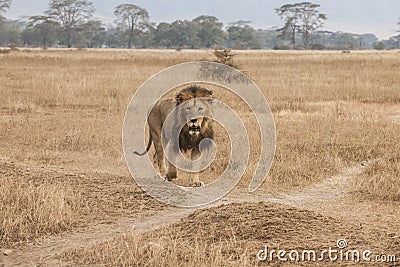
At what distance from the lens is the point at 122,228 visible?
624 cm

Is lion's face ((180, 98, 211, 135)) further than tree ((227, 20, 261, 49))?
No

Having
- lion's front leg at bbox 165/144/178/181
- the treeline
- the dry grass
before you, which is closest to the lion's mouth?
lion's front leg at bbox 165/144/178/181

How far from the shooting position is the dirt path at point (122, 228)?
550 centimetres

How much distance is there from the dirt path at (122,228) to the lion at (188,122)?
0.81m

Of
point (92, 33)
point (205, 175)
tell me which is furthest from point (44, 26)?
point (205, 175)

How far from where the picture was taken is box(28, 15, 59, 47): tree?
2788 inches

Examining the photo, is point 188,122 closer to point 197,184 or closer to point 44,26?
point 197,184

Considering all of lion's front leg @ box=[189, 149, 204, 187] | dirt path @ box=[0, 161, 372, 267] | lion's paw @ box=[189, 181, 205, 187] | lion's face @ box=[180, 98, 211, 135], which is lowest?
dirt path @ box=[0, 161, 372, 267]

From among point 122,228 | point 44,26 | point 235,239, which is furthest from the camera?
point 44,26

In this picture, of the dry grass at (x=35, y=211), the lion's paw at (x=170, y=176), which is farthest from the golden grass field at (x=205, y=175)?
the lion's paw at (x=170, y=176)

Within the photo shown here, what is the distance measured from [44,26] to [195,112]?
67776 mm

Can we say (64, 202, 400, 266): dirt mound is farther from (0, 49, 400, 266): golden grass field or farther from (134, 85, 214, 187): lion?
(134, 85, 214, 187): lion

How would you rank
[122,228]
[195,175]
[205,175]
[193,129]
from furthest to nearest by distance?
[205,175], [195,175], [193,129], [122,228]

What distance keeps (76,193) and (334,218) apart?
119 inches
